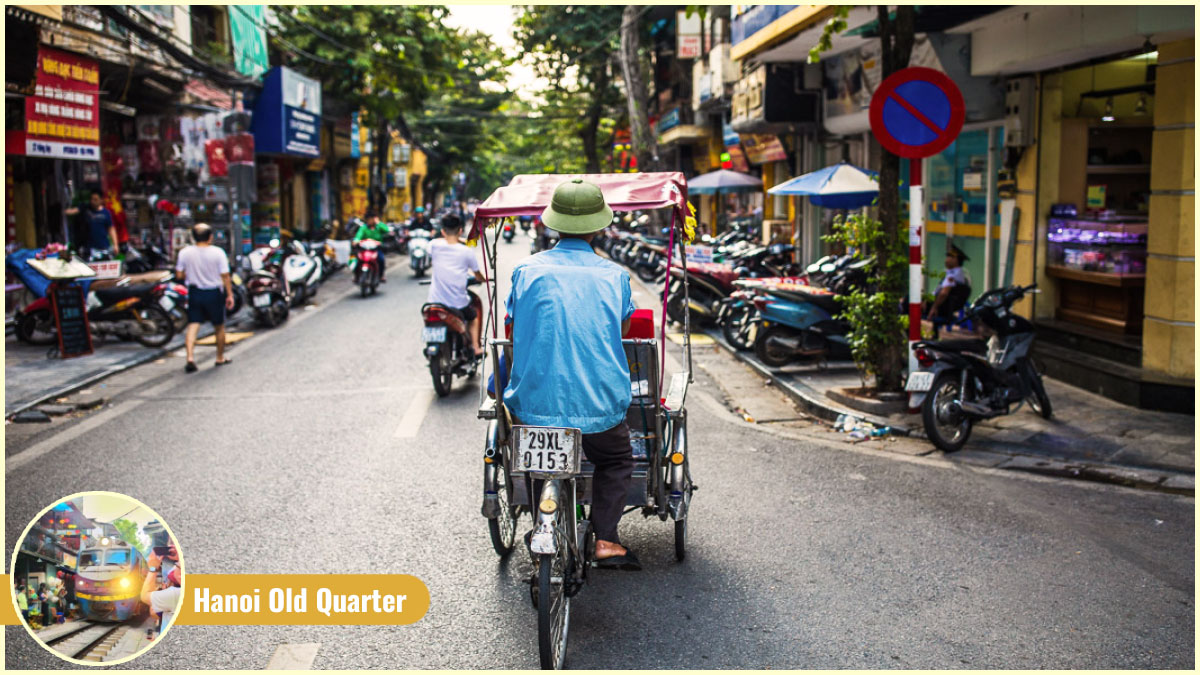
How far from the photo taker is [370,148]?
1569 inches

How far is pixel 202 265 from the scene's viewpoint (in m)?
11.1

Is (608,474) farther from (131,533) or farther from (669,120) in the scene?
(669,120)

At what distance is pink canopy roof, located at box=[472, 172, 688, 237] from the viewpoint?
486 centimetres

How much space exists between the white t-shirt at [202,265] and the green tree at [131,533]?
7750 millimetres

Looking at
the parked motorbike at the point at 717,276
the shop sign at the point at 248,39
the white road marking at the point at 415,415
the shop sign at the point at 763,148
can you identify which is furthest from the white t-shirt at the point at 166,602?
the shop sign at the point at 248,39

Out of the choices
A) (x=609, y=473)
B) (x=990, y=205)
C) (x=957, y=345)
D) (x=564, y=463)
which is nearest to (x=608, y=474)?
(x=609, y=473)

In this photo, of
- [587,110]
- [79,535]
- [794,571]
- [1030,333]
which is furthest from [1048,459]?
[587,110]

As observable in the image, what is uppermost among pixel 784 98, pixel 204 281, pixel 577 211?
pixel 784 98

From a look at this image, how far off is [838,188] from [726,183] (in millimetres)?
10026

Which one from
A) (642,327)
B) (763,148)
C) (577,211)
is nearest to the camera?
(577,211)

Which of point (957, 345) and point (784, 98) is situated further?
point (784, 98)

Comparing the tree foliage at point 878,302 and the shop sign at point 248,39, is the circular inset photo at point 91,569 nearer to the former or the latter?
Result: the tree foliage at point 878,302

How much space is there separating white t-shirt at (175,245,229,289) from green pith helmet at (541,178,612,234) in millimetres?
7477

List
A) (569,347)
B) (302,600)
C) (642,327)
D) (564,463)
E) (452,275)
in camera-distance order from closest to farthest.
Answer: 1. (564,463)
2. (569,347)
3. (302,600)
4. (642,327)
5. (452,275)
